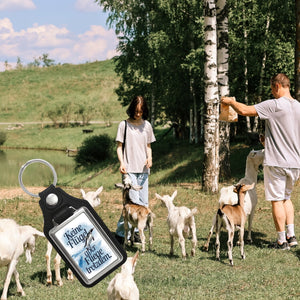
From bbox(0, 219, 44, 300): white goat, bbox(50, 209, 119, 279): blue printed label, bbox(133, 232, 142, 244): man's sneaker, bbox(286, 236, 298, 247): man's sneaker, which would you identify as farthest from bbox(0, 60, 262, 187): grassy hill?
bbox(50, 209, 119, 279): blue printed label

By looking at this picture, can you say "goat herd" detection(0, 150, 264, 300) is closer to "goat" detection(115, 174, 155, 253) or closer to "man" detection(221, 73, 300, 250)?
"goat" detection(115, 174, 155, 253)

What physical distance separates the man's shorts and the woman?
6.39 feet

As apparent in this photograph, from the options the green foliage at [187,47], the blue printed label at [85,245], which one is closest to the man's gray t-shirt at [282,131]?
the blue printed label at [85,245]

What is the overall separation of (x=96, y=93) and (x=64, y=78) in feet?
40.0

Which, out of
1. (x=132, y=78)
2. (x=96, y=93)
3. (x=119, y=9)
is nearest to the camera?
(x=119, y=9)

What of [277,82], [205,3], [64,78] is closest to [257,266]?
[277,82]

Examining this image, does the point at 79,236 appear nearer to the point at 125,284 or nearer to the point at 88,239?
the point at 88,239

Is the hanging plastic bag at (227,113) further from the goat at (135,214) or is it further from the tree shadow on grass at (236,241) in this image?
the tree shadow on grass at (236,241)

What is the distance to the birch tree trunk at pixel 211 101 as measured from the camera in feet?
39.2

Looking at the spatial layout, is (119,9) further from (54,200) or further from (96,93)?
(96,93)

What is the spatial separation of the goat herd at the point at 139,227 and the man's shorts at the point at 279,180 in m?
0.27

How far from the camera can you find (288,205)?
6820 mm

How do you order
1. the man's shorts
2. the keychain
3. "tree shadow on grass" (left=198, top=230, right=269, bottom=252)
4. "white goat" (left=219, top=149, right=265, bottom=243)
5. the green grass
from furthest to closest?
"white goat" (left=219, top=149, right=265, bottom=243) → "tree shadow on grass" (left=198, top=230, right=269, bottom=252) → the man's shorts → the green grass → the keychain

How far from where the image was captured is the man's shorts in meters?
6.50
